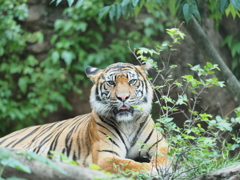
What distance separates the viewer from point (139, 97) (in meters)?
4.42

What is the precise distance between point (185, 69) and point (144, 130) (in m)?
3.71

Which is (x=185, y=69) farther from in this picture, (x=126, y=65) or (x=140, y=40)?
(x=126, y=65)

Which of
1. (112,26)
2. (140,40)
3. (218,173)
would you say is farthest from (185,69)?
(218,173)

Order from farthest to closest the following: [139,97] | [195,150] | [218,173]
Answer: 1. [139,97]
2. [195,150]
3. [218,173]

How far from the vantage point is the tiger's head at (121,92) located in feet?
14.1

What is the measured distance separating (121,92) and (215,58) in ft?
4.22

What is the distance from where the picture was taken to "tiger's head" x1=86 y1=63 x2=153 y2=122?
14.1 ft

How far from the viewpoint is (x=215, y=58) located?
477 centimetres

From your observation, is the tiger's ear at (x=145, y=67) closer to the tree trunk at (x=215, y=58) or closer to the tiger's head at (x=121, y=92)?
the tiger's head at (x=121, y=92)

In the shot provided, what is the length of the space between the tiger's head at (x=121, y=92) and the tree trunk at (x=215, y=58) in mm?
733

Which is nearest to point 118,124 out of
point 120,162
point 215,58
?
point 120,162

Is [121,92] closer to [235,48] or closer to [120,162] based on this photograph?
[120,162]

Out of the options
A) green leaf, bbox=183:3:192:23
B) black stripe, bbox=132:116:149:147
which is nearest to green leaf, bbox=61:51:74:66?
black stripe, bbox=132:116:149:147

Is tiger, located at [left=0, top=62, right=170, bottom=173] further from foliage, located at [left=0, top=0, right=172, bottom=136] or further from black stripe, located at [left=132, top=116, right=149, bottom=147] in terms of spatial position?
foliage, located at [left=0, top=0, right=172, bottom=136]
